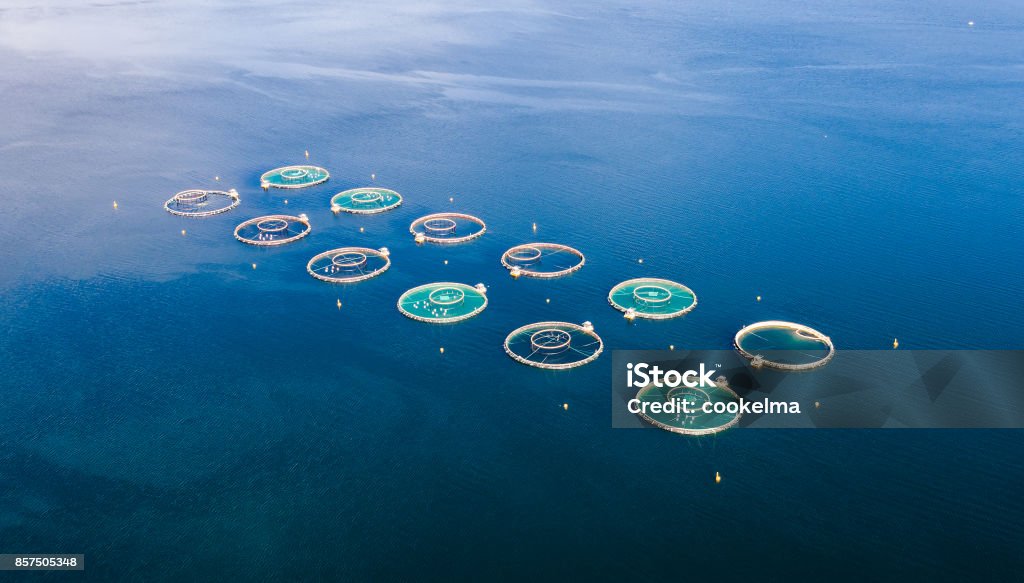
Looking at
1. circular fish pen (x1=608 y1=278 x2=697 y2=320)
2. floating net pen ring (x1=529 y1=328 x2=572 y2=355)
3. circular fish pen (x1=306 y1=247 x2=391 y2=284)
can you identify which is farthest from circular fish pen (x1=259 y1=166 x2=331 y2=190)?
circular fish pen (x1=608 y1=278 x2=697 y2=320)

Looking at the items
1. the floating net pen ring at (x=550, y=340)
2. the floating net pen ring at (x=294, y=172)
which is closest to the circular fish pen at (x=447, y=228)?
the floating net pen ring at (x=550, y=340)

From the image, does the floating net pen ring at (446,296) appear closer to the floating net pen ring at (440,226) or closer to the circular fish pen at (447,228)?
the circular fish pen at (447,228)

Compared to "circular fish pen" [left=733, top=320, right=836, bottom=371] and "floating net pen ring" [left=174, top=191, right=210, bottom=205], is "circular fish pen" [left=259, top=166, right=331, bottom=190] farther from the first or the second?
"circular fish pen" [left=733, top=320, right=836, bottom=371]

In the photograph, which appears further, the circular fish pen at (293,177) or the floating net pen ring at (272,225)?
the circular fish pen at (293,177)

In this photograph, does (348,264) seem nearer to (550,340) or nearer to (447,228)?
(447,228)

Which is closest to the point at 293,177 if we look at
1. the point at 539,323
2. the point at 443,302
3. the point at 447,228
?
the point at 447,228

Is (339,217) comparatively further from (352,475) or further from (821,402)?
(821,402)

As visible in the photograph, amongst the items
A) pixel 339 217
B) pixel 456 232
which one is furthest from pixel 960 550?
pixel 339 217
